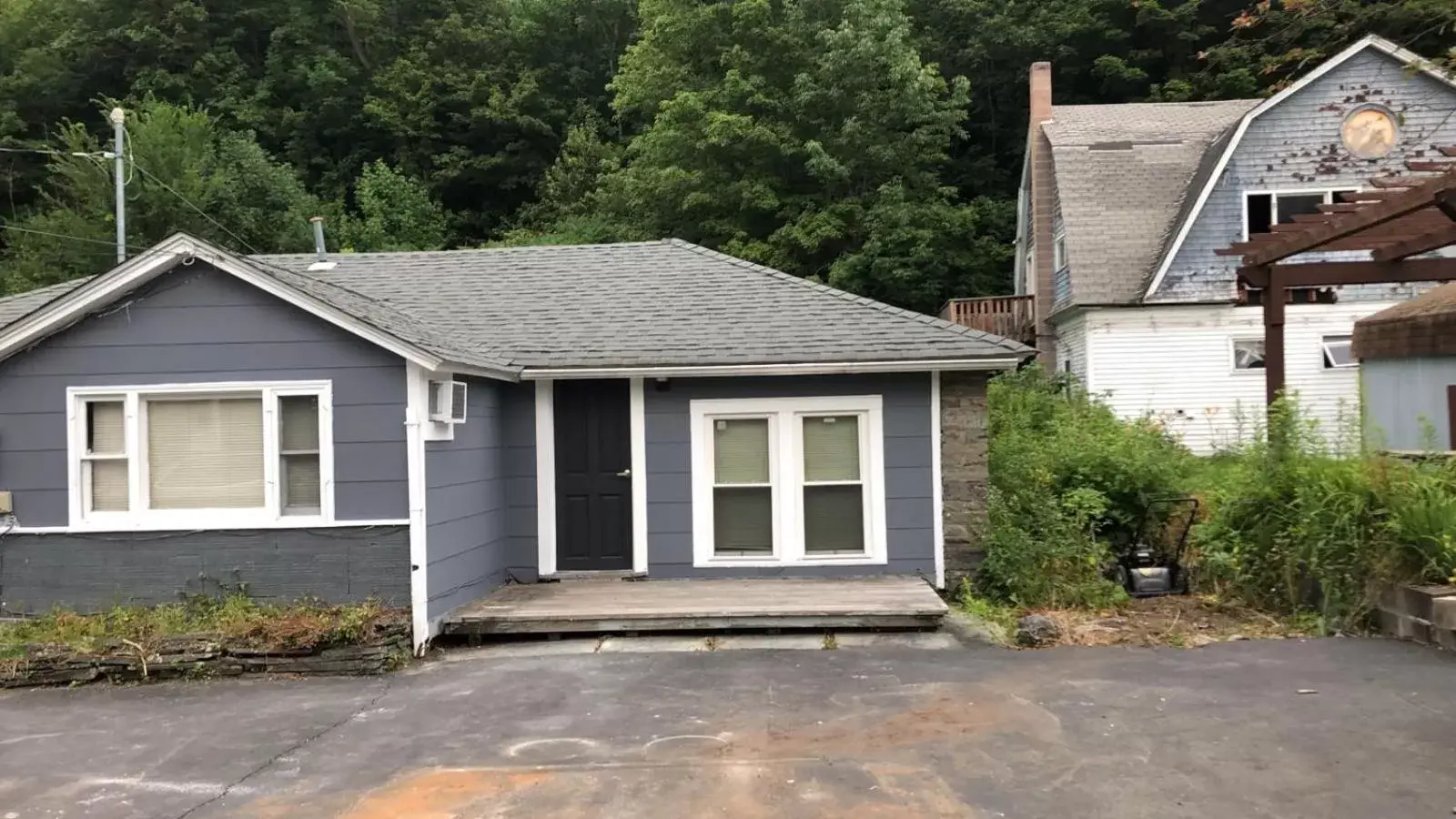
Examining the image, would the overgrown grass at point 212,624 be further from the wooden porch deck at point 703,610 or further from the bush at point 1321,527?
the bush at point 1321,527

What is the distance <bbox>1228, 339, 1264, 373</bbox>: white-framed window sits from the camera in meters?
17.2

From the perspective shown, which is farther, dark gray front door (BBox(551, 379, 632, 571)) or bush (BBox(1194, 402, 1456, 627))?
dark gray front door (BBox(551, 379, 632, 571))

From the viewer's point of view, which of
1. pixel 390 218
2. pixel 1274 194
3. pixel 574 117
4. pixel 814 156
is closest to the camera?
pixel 1274 194

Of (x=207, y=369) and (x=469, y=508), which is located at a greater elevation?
(x=207, y=369)

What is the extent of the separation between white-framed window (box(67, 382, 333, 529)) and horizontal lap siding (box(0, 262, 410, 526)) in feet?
0.41

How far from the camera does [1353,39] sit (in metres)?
18.2

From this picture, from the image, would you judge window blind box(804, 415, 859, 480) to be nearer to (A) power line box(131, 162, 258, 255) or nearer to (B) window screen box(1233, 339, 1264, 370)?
(B) window screen box(1233, 339, 1264, 370)

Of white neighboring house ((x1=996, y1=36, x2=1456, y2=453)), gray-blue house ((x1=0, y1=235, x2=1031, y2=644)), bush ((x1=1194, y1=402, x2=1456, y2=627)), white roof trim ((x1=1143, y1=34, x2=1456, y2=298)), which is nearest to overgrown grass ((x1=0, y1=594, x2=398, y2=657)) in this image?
gray-blue house ((x1=0, y1=235, x2=1031, y2=644))

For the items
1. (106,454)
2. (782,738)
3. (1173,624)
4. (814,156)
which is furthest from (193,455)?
(814,156)

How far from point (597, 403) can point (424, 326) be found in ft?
5.86

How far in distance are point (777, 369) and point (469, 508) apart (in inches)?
120

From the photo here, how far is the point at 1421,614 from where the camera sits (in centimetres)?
696

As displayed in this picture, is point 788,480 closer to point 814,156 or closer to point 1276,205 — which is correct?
point 1276,205

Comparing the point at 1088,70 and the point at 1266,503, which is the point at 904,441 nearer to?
the point at 1266,503
